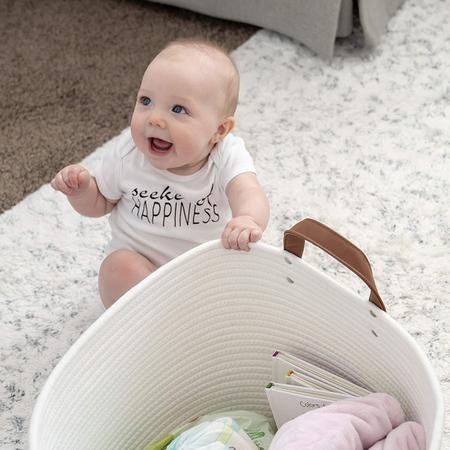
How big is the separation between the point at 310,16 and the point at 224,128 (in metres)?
0.78

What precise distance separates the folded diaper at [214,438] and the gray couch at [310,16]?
1.13 m

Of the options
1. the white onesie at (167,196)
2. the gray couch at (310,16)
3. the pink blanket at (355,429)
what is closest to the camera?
the pink blanket at (355,429)

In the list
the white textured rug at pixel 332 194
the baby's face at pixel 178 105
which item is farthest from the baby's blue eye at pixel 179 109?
the white textured rug at pixel 332 194

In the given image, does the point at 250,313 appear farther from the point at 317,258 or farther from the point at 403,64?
the point at 403,64

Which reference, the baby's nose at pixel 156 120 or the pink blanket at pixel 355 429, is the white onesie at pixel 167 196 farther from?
the pink blanket at pixel 355 429

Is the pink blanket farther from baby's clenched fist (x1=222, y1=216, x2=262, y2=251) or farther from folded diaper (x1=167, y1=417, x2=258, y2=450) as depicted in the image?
baby's clenched fist (x1=222, y1=216, x2=262, y2=251)

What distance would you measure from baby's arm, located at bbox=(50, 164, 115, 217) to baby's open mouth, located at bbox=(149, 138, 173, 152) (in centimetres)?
12

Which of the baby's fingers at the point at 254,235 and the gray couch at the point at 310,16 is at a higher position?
the baby's fingers at the point at 254,235

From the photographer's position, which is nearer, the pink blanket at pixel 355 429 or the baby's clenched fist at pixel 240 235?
the pink blanket at pixel 355 429

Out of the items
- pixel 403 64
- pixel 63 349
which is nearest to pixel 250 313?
pixel 63 349

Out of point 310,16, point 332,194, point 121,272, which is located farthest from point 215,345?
point 310,16

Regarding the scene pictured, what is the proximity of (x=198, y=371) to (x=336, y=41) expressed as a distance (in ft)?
3.74

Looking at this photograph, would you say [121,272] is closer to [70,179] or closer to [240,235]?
[70,179]

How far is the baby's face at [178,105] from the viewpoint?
1.25m
